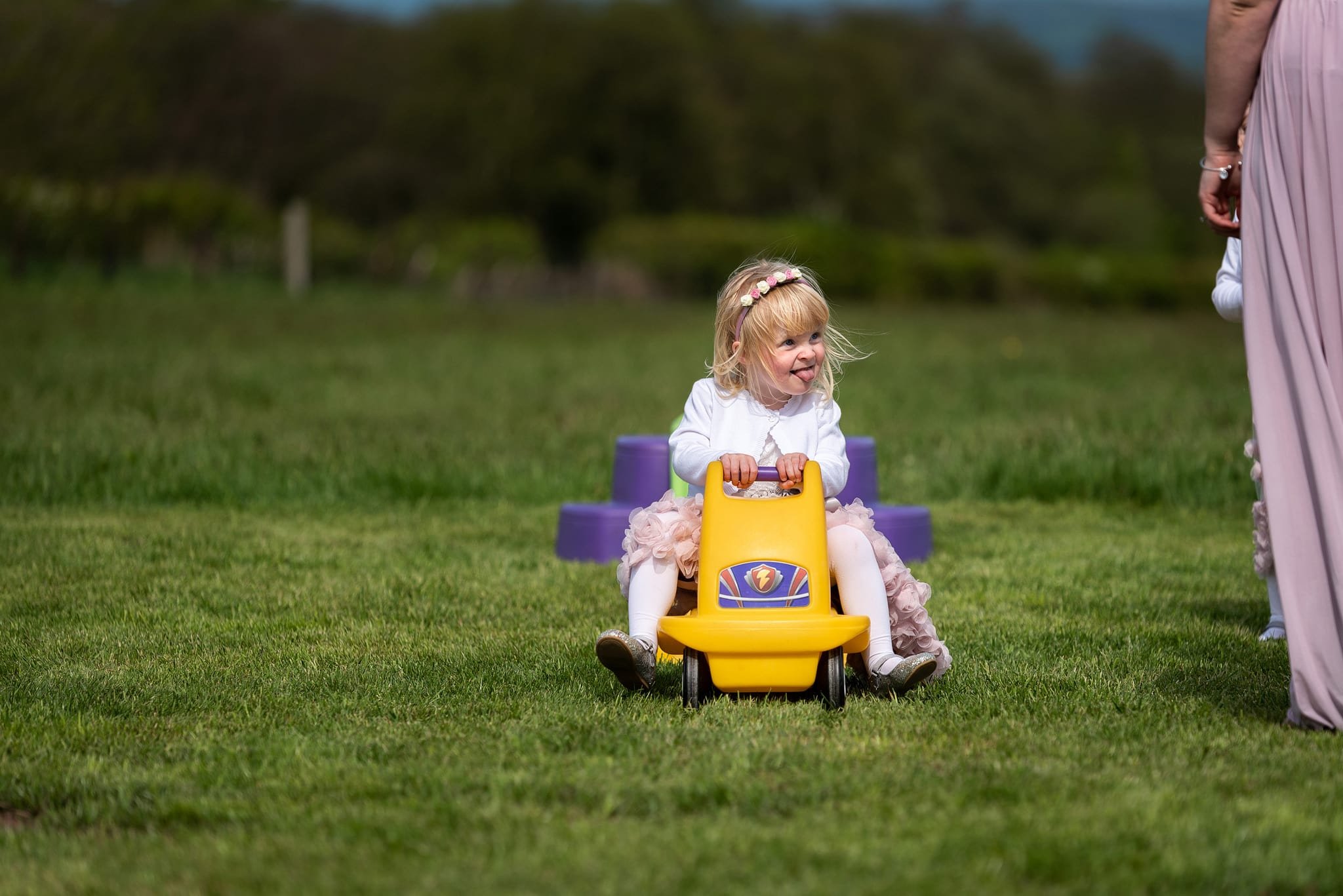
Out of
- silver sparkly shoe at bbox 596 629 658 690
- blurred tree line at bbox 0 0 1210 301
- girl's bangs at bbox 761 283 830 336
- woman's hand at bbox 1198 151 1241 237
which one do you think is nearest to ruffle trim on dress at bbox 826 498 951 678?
girl's bangs at bbox 761 283 830 336

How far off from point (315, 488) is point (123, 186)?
24790 mm

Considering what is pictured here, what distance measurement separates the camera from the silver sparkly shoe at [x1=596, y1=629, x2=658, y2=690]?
12.9 feet

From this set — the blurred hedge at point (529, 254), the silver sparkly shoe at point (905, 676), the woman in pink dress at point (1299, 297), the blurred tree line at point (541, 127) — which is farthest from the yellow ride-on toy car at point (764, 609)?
the blurred tree line at point (541, 127)

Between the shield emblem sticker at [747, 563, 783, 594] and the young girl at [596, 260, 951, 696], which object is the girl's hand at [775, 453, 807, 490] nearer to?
the young girl at [596, 260, 951, 696]

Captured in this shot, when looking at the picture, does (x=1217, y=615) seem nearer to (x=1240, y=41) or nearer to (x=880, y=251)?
(x=1240, y=41)

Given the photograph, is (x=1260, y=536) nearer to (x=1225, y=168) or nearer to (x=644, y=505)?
(x=1225, y=168)

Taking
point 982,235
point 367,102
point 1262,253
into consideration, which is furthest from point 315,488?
point 982,235

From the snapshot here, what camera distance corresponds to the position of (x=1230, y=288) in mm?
4887

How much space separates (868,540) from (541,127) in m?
48.4

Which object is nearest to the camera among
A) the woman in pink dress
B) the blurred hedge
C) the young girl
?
the woman in pink dress

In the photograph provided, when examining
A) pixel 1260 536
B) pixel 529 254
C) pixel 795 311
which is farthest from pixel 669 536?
pixel 529 254

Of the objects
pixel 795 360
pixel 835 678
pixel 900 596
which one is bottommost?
pixel 835 678

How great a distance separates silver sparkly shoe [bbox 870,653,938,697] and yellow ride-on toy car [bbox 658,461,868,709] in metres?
0.11

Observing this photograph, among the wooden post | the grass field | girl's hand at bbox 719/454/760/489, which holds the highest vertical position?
the wooden post
